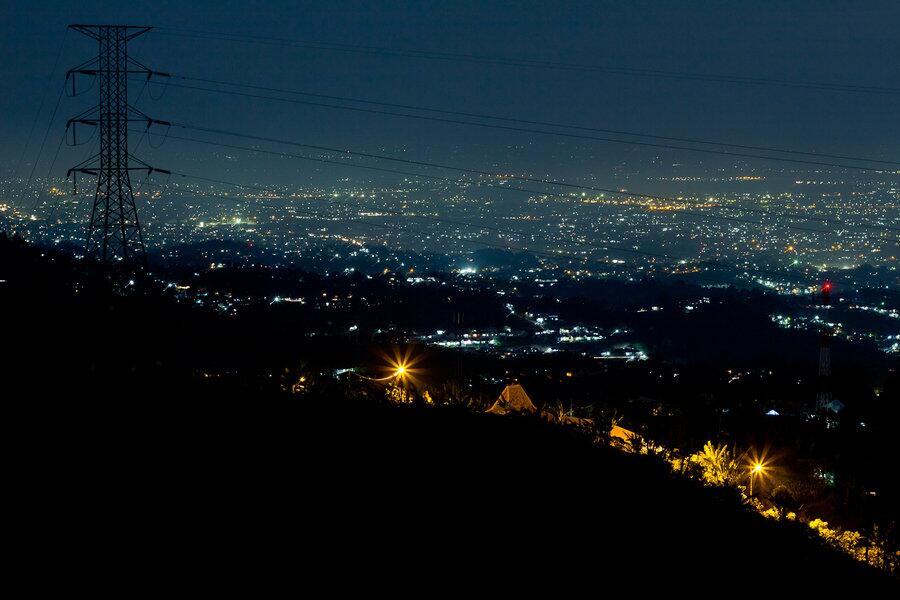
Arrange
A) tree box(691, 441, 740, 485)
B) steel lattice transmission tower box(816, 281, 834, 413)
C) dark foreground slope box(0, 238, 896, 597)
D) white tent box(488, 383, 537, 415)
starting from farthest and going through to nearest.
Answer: steel lattice transmission tower box(816, 281, 834, 413) < white tent box(488, 383, 537, 415) < tree box(691, 441, 740, 485) < dark foreground slope box(0, 238, 896, 597)

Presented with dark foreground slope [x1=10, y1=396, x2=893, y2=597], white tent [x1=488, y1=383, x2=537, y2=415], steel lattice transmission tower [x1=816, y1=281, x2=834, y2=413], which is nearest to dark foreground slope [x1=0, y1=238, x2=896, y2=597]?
dark foreground slope [x1=10, y1=396, x2=893, y2=597]

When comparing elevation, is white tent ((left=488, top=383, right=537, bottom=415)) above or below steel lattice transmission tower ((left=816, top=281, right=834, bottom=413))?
below

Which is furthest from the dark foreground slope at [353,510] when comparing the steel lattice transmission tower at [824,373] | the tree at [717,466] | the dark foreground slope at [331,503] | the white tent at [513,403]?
the steel lattice transmission tower at [824,373]

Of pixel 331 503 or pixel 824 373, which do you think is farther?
pixel 824 373

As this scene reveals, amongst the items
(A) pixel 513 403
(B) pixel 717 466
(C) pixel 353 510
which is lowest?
(C) pixel 353 510

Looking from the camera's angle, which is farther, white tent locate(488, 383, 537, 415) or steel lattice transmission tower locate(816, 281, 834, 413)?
steel lattice transmission tower locate(816, 281, 834, 413)

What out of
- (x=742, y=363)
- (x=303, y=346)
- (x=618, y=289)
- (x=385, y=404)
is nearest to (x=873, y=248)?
(x=742, y=363)

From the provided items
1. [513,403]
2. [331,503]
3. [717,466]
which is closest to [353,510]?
[331,503]

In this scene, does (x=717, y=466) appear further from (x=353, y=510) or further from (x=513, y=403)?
(x=353, y=510)

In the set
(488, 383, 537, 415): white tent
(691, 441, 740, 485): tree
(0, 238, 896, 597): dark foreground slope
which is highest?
(488, 383, 537, 415): white tent

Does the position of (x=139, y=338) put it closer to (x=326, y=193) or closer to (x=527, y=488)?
(x=527, y=488)

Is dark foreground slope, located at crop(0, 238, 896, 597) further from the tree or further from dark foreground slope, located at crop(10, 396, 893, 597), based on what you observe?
the tree
